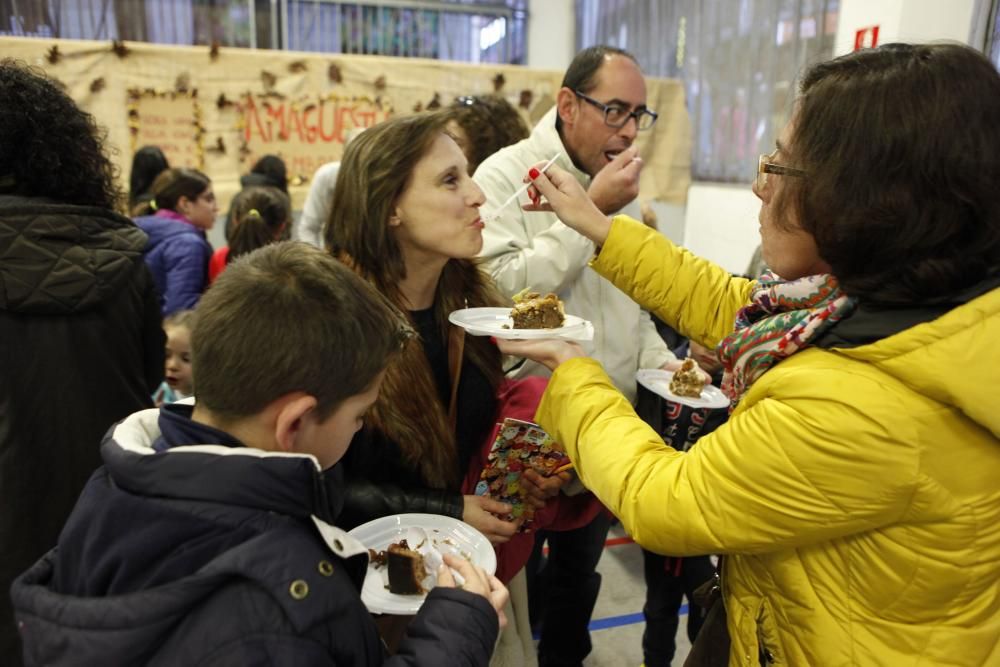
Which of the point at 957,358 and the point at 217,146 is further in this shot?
the point at 217,146

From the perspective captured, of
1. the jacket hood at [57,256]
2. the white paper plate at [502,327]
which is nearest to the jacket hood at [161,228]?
the jacket hood at [57,256]

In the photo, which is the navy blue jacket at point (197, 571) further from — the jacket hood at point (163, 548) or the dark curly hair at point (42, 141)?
the dark curly hair at point (42, 141)

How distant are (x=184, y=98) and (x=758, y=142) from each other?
14.5ft

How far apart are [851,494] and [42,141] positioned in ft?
6.93

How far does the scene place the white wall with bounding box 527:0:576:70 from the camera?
8.77 meters

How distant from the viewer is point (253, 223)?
3.52m

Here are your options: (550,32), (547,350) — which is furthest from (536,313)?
(550,32)

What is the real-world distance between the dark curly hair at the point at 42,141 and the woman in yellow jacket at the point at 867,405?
168cm

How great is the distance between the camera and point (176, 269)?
344cm

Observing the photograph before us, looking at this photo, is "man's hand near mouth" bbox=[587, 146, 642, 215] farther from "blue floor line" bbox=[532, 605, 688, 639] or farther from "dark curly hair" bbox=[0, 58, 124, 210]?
"blue floor line" bbox=[532, 605, 688, 639]

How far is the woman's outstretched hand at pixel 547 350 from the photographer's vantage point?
145 cm

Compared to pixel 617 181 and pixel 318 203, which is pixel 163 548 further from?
pixel 318 203

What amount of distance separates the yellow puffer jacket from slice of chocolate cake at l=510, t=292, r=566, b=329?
1.36 ft

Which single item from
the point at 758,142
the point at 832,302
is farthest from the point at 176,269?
the point at 758,142
